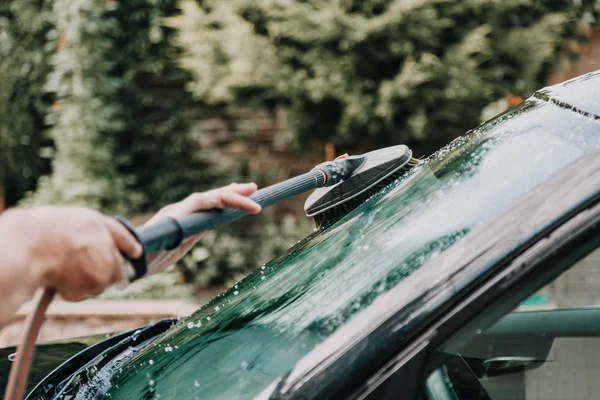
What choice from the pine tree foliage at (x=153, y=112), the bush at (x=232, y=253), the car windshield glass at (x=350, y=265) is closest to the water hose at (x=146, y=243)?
the car windshield glass at (x=350, y=265)

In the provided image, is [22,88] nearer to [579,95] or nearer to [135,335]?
[135,335]

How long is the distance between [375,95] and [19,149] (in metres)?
3.61

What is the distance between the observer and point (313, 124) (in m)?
5.77

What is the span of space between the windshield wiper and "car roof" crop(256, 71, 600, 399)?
0.60 meters

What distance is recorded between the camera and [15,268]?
0.89 meters

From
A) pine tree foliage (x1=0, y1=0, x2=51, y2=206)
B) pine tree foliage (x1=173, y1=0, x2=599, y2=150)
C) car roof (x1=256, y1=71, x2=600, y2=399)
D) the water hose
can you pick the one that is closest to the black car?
car roof (x1=256, y1=71, x2=600, y2=399)

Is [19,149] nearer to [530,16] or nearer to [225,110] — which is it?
[225,110]

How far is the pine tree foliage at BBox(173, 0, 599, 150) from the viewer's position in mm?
5234

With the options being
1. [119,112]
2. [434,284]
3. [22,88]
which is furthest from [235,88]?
[434,284]

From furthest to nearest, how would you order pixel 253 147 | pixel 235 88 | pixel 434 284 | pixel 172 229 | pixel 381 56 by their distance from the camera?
pixel 253 147 < pixel 235 88 < pixel 381 56 < pixel 172 229 < pixel 434 284

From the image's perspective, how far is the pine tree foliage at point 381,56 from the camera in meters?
5.23

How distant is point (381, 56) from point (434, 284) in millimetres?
4566

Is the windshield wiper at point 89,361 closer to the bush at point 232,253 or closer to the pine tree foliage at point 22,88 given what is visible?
the bush at point 232,253

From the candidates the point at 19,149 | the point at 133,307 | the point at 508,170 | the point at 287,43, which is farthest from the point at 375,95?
the point at 508,170
